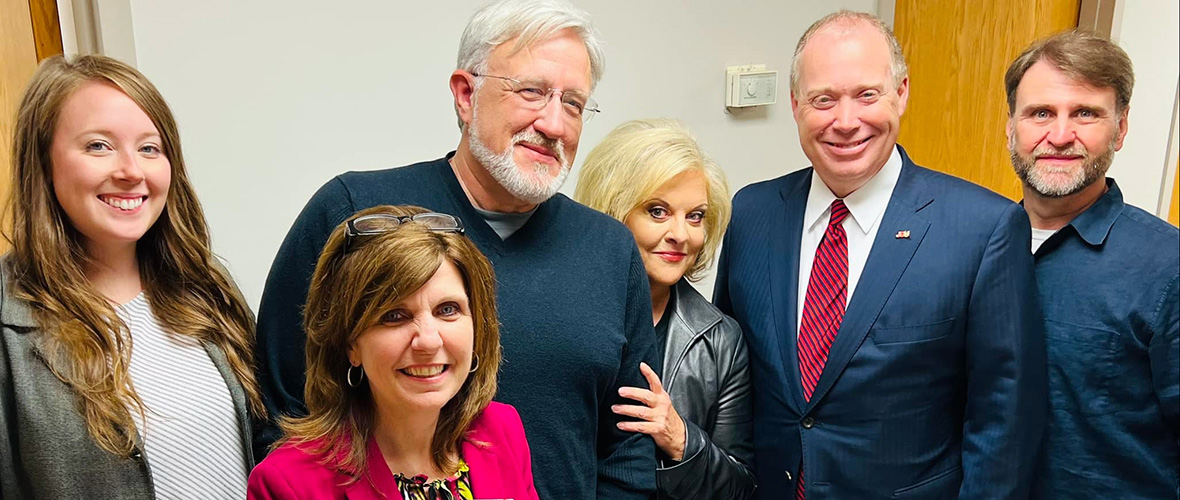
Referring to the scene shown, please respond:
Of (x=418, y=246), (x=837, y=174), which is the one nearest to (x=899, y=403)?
(x=837, y=174)

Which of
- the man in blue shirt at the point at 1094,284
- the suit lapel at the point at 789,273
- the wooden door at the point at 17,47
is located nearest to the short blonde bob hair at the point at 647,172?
the suit lapel at the point at 789,273

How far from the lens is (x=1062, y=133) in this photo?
4.72ft

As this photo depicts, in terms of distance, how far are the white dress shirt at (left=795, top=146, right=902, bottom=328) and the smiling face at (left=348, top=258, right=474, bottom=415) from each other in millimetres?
750

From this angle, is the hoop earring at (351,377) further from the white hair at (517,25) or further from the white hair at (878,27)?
the white hair at (878,27)

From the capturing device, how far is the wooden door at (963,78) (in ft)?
8.28

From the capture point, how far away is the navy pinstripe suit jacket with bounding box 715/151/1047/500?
1.51m

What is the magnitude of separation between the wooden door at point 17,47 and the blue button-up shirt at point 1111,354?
6.83ft

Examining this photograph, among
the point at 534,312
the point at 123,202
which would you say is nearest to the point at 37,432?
the point at 123,202

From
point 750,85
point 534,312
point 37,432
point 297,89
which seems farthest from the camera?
point 750,85

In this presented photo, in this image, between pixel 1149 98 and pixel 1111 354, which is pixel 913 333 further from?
pixel 1149 98

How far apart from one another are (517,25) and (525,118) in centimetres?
15

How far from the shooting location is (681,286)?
1894mm

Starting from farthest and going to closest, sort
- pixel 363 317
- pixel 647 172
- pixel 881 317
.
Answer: pixel 647 172 < pixel 881 317 < pixel 363 317

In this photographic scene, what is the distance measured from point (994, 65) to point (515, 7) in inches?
71.6
